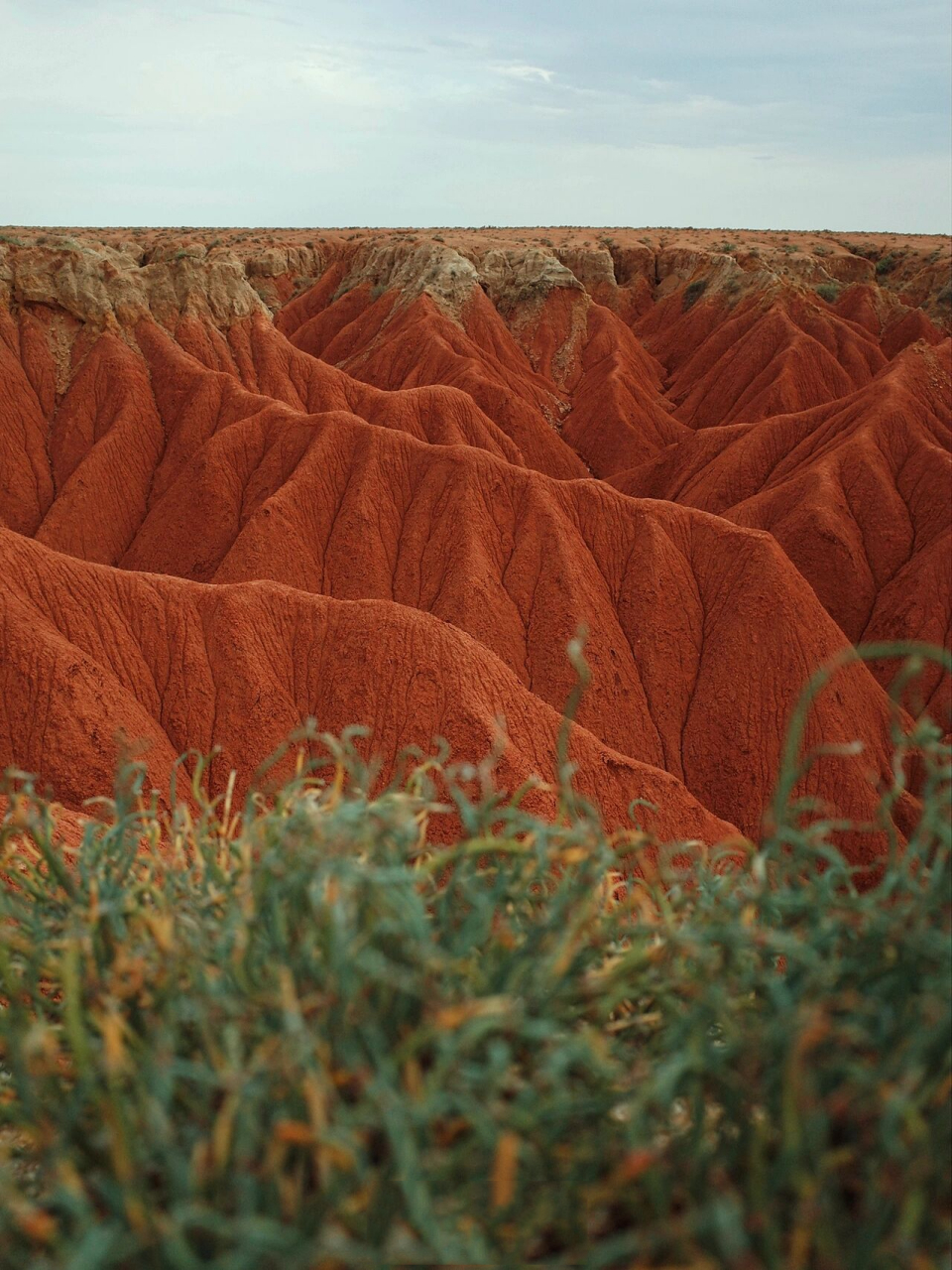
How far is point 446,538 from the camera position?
37.8m

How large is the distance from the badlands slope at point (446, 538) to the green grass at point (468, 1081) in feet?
52.8

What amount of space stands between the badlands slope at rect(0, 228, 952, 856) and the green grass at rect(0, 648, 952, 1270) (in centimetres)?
1609

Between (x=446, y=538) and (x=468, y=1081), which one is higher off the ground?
(x=468, y=1081)

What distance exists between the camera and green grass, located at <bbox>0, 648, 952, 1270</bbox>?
8.18 ft

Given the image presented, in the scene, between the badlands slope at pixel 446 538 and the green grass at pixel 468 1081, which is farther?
the badlands slope at pixel 446 538

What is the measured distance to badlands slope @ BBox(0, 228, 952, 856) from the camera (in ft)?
74.7

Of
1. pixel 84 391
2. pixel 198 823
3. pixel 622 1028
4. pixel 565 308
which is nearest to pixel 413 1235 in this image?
pixel 622 1028

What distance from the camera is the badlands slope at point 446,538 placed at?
22.8 metres

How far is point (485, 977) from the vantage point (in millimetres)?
3271

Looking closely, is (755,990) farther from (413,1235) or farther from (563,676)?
(563,676)

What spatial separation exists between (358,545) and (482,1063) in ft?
119

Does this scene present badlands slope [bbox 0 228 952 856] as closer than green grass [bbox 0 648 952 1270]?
No

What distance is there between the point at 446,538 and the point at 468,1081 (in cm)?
3538

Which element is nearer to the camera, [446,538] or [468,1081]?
[468,1081]
